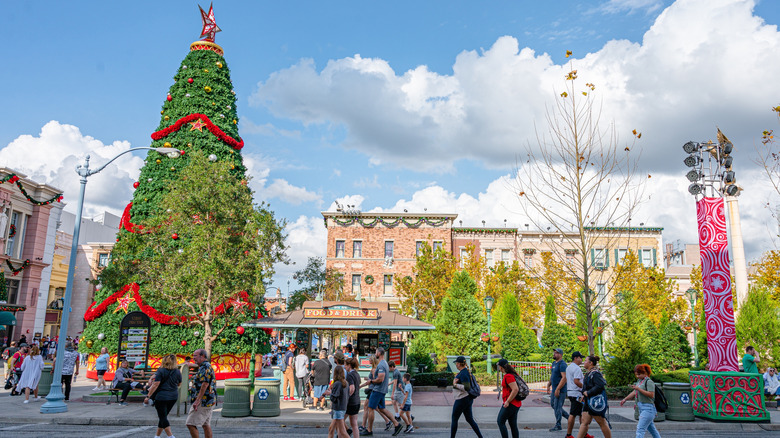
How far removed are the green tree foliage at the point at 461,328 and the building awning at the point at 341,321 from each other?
26.2ft

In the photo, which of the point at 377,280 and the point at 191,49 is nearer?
the point at 191,49

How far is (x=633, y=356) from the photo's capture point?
18.3 meters

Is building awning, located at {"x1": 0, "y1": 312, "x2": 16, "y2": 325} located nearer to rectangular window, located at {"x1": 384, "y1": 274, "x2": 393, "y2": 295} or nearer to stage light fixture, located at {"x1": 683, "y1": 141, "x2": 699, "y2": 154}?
rectangular window, located at {"x1": 384, "y1": 274, "x2": 393, "y2": 295}

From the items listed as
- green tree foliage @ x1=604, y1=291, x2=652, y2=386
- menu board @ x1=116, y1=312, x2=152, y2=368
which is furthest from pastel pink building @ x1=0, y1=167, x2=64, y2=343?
green tree foliage @ x1=604, y1=291, x2=652, y2=386

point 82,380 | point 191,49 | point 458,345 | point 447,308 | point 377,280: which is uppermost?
point 191,49

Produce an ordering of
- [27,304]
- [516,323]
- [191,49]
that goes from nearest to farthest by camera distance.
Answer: [191,49], [516,323], [27,304]

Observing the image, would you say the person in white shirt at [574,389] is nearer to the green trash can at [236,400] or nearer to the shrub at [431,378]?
the green trash can at [236,400]

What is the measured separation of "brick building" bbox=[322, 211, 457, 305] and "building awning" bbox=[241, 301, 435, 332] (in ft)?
94.4

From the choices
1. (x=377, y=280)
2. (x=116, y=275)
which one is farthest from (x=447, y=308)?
(x=377, y=280)

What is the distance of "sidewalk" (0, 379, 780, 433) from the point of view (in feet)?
41.0

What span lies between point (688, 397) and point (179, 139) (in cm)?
2102

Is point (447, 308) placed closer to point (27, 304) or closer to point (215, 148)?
point (215, 148)

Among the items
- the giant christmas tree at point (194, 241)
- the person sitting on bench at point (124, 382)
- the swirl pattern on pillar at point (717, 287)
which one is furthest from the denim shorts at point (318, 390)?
the swirl pattern on pillar at point (717, 287)

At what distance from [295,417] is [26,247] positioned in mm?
29589
